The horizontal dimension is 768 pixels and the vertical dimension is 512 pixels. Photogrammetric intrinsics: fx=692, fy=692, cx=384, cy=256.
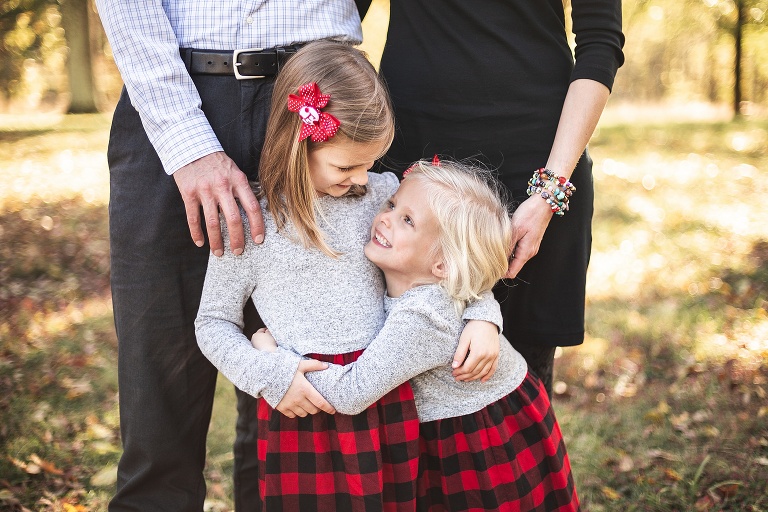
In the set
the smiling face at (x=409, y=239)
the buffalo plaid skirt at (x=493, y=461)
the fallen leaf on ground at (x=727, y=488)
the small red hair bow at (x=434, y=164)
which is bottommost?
the fallen leaf on ground at (x=727, y=488)

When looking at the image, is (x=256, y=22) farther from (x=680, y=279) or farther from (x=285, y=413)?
(x=680, y=279)

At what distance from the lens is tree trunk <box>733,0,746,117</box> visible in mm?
12023

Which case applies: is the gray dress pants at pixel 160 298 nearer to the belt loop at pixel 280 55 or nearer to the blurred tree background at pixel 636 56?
the belt loop at pixel 280 55

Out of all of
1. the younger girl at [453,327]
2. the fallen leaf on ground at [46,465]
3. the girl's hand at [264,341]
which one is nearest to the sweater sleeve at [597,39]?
the younger girl at [453,327]

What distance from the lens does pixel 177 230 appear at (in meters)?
1.75

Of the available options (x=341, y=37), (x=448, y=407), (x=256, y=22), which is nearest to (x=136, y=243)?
(x=256, y=22)

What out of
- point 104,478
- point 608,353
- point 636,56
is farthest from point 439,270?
point 636,56

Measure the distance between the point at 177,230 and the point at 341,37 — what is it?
2.17ft

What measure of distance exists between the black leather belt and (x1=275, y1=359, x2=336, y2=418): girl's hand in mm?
726

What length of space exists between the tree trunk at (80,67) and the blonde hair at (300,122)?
298 inches

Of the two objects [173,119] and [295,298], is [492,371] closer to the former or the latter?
[295,298]

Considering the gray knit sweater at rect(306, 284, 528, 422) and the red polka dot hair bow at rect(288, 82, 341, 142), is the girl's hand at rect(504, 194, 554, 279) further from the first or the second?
the red polka dot hair bow at rect(288, 82, 341, 142)

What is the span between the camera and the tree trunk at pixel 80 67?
871cm

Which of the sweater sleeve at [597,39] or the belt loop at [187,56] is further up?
the sweater sleeve at [597,39]
